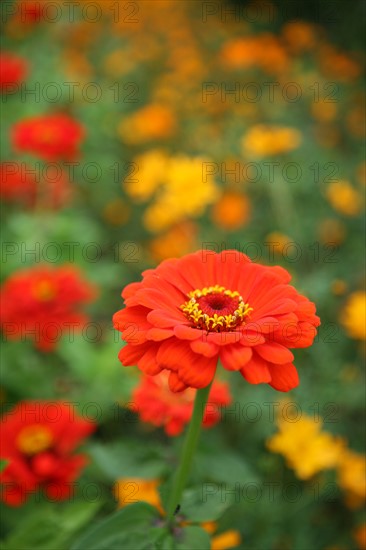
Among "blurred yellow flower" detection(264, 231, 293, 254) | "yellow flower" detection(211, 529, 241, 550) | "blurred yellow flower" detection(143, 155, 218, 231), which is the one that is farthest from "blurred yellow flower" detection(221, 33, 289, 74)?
"yellow flower" detection(211, 529, 241, 550)

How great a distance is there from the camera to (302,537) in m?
1.19

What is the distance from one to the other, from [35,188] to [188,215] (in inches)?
21.3

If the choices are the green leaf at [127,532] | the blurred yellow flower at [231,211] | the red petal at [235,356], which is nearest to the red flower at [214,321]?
the red petal at [235,356]

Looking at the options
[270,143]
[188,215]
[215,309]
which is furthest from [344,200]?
[215,309]

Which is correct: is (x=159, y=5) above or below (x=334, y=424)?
above

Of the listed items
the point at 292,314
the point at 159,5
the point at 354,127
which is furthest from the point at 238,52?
the point at 292,314

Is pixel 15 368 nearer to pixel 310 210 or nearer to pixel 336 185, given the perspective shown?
pixel 310 210

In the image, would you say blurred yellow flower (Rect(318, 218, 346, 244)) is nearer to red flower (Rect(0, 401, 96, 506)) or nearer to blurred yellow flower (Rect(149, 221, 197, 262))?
blurred yellow flower (Rect(149, 221, 197, 262))

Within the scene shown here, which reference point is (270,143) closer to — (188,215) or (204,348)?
(188,215)

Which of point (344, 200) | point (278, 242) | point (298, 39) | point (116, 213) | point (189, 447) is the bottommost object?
point (189, 447)

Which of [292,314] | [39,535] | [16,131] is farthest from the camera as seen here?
[16,131]

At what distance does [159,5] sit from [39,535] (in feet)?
11.8

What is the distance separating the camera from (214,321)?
69 centimetres

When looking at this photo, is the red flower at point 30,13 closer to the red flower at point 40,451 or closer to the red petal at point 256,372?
the red flower at point 40,451
